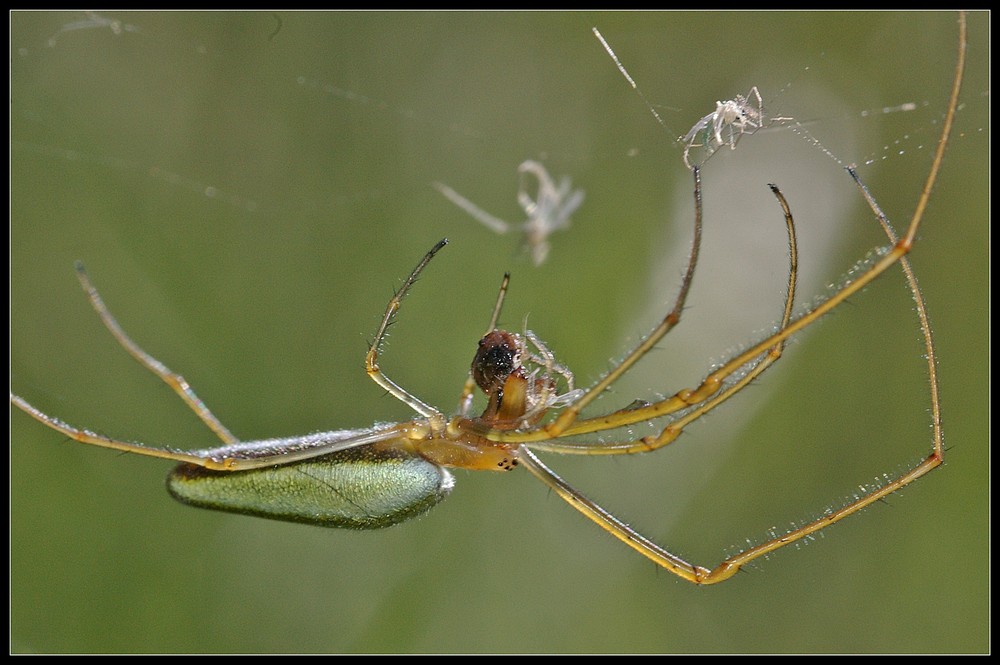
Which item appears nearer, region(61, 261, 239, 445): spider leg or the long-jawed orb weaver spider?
the long-jawed orb weaver spider

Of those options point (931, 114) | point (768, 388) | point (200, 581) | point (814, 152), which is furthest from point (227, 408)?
point (931, 114)

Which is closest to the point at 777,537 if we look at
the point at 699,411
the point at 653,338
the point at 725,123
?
the point at 699,411

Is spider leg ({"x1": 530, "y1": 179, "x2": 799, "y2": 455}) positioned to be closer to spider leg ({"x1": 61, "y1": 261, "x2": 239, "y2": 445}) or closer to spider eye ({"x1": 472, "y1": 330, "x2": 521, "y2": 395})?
spider eye ({"x1": 472, "y1": 330, "x2": 521, "y2": 395})

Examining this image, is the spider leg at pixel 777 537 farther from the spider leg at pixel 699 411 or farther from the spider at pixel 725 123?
the spider at pixel 725 123

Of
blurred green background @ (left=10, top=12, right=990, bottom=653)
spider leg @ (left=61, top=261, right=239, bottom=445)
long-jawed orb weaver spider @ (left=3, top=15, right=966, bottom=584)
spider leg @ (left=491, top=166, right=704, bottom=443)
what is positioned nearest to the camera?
spider leg @ (left=491, top=166, right=704, bottom=443)

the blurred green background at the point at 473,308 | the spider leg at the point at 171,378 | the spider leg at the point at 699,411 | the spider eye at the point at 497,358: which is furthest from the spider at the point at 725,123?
the blurred green background at the point at 473,308

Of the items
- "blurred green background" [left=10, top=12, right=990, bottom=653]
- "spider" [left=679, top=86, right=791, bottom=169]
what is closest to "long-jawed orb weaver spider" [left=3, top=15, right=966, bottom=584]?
"spider" [left=679, top=86, right=791, bottom=169]

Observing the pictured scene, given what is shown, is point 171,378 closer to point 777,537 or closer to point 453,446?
point 453,446
